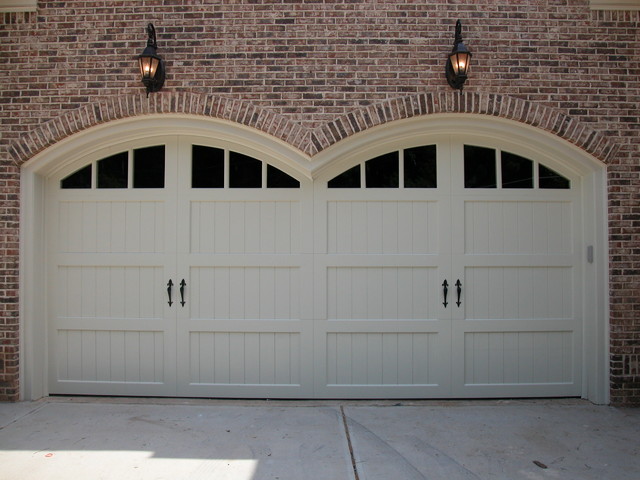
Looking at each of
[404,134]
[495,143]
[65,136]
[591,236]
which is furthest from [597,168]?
[65,136]

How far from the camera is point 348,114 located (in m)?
4.58

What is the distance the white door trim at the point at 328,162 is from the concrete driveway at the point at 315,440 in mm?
529

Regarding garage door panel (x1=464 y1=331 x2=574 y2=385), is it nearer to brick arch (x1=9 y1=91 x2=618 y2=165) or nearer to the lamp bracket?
brick arch (x1=9 y1=91 x2=618 y2=165)

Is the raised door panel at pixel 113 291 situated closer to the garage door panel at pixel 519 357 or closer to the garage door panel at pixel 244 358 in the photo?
the garage door panel at pixel 244 358

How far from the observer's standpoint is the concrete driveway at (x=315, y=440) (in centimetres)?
334

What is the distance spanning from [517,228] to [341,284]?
193cm

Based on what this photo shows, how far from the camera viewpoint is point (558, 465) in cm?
343

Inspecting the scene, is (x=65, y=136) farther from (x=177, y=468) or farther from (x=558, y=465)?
(x=558, y=465)

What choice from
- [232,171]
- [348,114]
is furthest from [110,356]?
[348,114]

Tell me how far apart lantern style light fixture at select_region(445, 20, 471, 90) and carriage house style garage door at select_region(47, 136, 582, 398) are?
0.64m

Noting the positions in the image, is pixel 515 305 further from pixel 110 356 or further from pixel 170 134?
pixel 110 356

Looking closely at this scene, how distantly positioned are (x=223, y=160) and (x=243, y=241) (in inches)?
34.9

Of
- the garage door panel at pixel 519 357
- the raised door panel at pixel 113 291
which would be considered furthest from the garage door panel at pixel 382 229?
the raised door panel at pixel 113 291

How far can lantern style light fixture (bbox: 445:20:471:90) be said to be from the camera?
434cm
